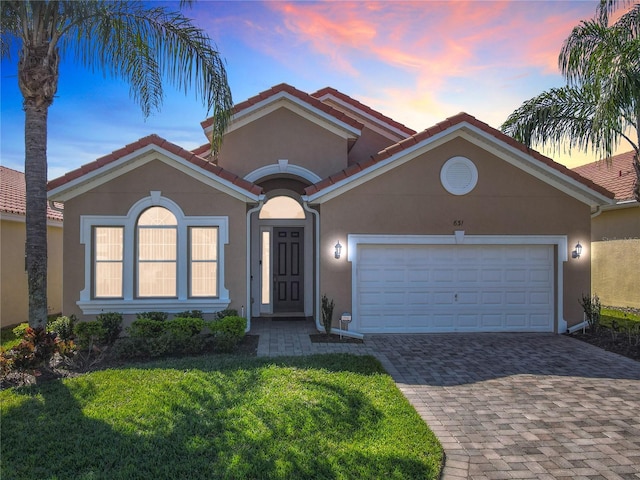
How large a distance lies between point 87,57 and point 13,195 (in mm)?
8917

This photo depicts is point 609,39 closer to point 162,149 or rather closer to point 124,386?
point 162,149

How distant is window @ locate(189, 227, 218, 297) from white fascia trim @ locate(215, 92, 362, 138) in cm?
325

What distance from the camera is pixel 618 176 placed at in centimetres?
1886

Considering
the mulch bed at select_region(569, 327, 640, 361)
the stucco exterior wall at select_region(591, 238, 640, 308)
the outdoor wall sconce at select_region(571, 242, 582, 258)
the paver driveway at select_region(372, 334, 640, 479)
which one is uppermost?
the outdoor wall sconce at select_region(571, 242, 582, 258)

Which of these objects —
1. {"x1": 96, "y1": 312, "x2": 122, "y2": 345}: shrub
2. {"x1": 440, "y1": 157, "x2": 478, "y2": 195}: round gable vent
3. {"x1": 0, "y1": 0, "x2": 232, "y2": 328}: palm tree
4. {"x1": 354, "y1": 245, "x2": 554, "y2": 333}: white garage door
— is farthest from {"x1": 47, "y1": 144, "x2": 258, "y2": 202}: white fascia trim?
{"x1": 440, "y1": 157, "x2": 478, "y2": 195}: round gable vent

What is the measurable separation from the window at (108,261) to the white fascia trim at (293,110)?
4203 mm

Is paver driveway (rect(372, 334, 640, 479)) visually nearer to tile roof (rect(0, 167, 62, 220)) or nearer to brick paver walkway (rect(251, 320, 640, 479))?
brick paver walkway (rect(251, 320, 640, 479))

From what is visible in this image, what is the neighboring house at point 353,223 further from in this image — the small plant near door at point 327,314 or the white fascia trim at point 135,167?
the small plant near door at point 327,314

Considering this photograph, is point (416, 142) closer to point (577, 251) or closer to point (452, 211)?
point (452, 211)

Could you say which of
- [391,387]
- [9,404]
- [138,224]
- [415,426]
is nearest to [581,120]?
[391,387]

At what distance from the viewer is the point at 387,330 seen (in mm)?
12008

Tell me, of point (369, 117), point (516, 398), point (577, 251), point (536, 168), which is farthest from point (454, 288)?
point (369, 117)

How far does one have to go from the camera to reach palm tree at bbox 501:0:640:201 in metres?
10.2

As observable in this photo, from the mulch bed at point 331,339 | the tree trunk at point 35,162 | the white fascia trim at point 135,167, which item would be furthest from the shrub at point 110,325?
the mulch bed at point 331,339
